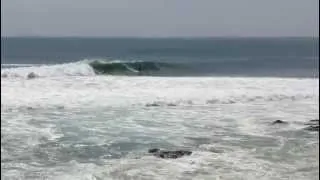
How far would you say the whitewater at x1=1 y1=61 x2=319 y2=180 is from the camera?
902cm

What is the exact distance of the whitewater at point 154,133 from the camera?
29.6ft

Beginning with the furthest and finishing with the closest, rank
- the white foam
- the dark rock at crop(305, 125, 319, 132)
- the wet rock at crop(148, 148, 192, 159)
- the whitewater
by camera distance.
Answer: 1. the white foam
2. the dark rock at crop(305, 125, 319, 132)
3. the wet rock at crop(148, 148, 192, 159)
4. the whitewater

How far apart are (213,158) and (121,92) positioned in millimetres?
12773

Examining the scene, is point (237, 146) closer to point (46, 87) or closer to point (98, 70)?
point (46, 87)

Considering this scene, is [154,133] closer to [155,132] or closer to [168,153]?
[155,132]

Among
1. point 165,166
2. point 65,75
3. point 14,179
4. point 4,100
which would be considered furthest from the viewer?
point 65,75

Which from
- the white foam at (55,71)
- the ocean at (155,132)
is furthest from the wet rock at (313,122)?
the white foam at (55,71)

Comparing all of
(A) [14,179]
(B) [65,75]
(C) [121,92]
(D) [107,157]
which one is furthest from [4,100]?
(B) [65,75]

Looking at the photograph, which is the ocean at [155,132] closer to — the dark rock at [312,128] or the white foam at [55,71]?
the dark rock at [312,128]

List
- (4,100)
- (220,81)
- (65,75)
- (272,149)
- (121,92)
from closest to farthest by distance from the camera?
(272,149) → (4,100) → (121,92) → (220,81) → (65,75)

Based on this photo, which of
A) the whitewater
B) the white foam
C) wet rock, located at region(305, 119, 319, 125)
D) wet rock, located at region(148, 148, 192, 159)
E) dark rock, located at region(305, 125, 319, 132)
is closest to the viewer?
the whitewater

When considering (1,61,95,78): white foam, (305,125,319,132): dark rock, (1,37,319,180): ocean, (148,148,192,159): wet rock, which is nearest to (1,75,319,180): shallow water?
(1,37,319,180): ocean

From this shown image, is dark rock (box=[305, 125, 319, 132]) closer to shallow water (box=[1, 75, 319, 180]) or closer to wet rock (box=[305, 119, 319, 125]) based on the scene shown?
shallow water (box=[1, 75, 319, 180])

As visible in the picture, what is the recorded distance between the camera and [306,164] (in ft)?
30.7
